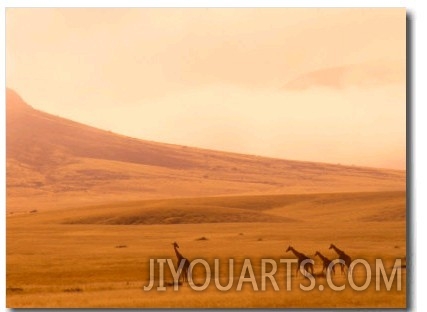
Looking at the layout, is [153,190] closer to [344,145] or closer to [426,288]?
[344,145]

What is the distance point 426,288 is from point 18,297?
5.02m

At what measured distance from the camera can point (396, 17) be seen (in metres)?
13.7

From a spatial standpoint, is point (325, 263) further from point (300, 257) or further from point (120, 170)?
point (120, 170)

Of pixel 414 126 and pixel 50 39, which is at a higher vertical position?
pixel 50 39

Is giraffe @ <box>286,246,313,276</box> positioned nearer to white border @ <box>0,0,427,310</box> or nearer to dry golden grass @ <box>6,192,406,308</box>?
dry golden grass @ <box>6,192,406,308</box>

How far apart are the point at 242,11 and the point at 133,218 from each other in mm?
2932

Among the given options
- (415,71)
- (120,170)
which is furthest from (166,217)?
(415,71)

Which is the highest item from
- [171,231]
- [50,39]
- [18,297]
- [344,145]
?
[50,39]

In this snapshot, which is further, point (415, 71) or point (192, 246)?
point (192, 246)

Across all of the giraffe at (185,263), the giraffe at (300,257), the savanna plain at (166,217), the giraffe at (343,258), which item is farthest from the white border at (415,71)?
the giraffe at (185,263)

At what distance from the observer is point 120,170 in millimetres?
13758

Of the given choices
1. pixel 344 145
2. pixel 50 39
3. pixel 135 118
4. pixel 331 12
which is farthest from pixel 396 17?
pixel 50 39

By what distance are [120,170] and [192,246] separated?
1.31m

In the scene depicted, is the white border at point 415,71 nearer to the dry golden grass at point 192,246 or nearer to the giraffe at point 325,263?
the dry golden grass at point 192,246
